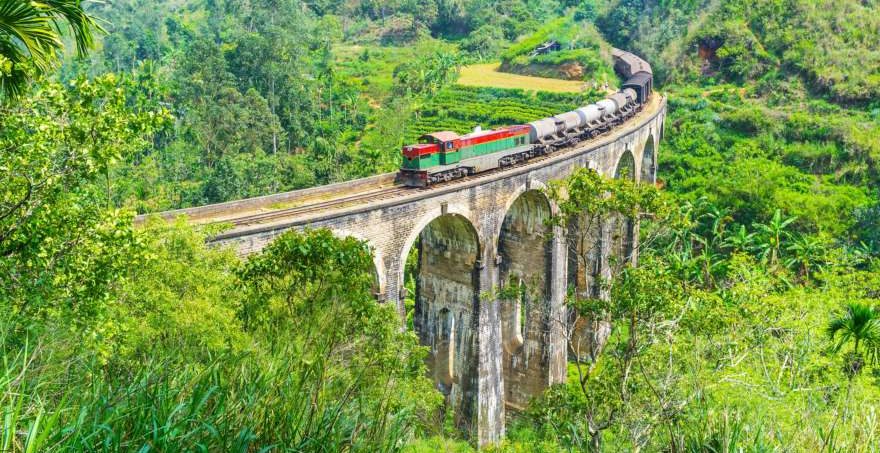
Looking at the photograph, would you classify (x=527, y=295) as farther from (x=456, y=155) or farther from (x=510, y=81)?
(x=510, y=81)

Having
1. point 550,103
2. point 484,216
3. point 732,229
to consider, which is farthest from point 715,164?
point 484,216

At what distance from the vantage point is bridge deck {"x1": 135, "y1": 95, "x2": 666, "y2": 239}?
1978cm

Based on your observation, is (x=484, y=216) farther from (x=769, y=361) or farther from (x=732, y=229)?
(x=732, y=229)

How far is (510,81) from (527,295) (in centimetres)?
4764

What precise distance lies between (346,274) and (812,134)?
49781 mm

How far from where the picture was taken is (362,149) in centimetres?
5747

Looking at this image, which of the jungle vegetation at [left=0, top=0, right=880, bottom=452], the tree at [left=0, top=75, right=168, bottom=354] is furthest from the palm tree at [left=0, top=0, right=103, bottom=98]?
the tree at [left=0, top=75, right=168, bottom=354]

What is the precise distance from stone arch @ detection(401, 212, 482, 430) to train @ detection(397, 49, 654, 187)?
6.72ft

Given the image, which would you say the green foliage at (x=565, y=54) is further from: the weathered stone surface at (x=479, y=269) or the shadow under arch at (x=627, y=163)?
the weathered stone surface at (x=479, y=269)

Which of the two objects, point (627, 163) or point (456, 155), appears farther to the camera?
point (627, 163)

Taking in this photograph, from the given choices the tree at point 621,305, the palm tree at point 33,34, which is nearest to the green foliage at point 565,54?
the tree at point 621,305

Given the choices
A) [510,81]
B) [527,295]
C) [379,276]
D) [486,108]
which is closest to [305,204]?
[379,276]

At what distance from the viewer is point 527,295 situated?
3141cm

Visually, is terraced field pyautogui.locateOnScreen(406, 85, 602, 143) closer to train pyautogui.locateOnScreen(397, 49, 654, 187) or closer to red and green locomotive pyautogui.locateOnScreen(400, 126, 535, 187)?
train pyautogui.locateOnScreen(397, 49, 654, 187)
